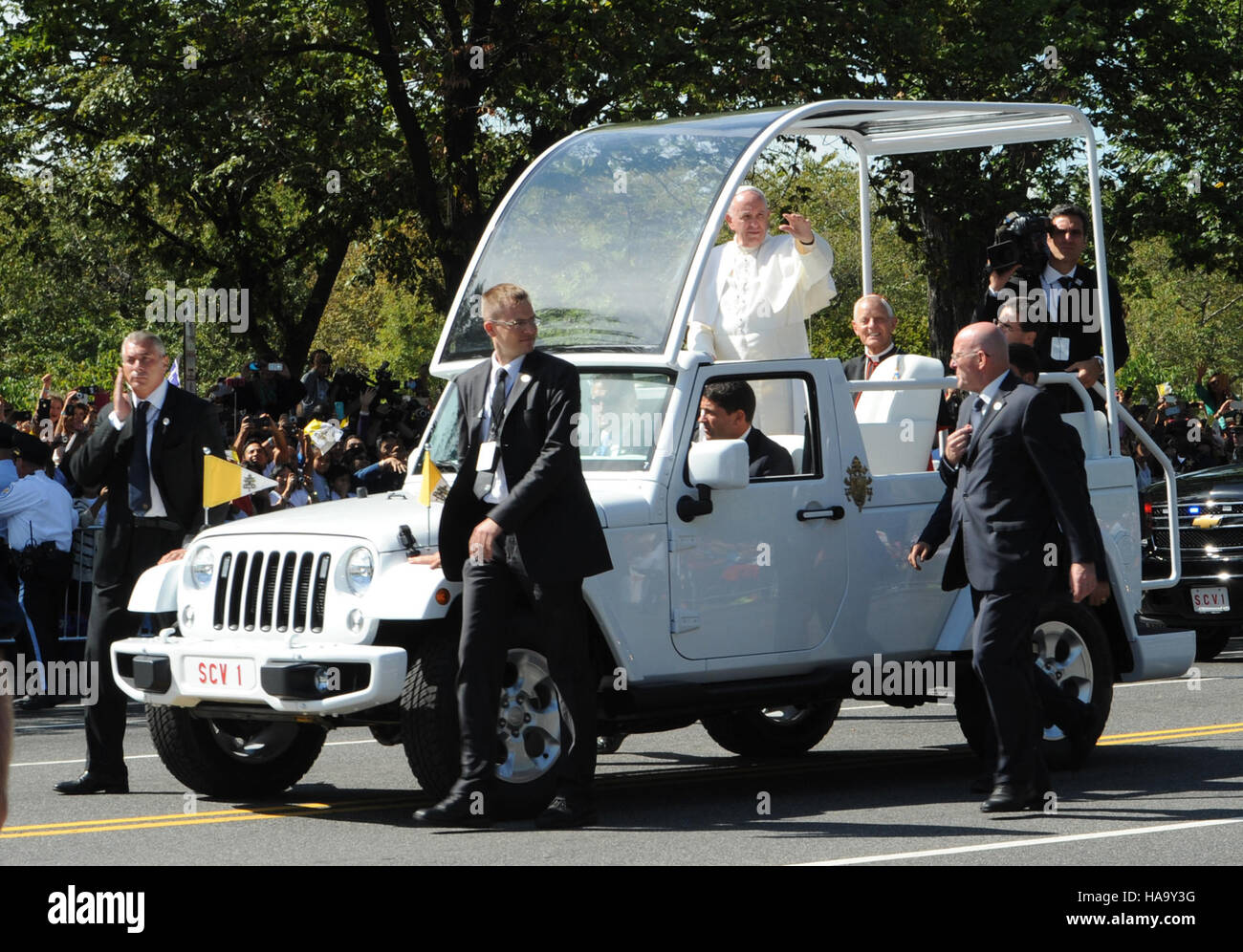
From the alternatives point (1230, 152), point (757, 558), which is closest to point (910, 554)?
point (757, 558)

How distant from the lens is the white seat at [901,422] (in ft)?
31.9

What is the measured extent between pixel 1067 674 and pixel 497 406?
3170mm

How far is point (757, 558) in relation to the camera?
8648mm

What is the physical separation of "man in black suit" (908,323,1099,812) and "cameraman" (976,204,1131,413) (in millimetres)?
2293

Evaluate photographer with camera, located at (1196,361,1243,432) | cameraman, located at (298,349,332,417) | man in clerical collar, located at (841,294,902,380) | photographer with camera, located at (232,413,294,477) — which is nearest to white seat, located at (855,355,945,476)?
man in clerical collar, located at (841,294,902,380)

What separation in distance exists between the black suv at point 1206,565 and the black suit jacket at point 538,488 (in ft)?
27.1

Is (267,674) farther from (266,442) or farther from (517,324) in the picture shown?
(266,442)

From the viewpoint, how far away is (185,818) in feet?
27.2

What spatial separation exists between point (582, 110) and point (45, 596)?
11.8m

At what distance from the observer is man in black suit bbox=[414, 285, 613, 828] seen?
755 cm

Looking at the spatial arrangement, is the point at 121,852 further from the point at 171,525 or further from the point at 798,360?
the point at 798,360

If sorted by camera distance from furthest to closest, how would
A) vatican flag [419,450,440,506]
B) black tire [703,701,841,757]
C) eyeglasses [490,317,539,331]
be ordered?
black tire [703,701,841,757]
vatican flag [419,450,440,506]
eyeglasses [490,317,539,331]

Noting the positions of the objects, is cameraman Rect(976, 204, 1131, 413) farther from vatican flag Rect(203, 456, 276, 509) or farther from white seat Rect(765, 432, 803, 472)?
vatican flag Rect(203, 456, 276, 509)
